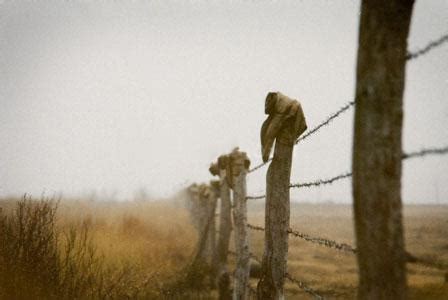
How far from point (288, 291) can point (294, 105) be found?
4962 mm

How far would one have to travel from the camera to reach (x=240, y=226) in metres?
3.73

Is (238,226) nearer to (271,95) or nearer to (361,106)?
(271,95)

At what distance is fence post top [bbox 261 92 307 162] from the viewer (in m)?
2.37

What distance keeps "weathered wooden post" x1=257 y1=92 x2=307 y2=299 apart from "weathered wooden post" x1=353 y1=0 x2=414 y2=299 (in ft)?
3.63

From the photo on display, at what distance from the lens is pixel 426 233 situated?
19.2 meters

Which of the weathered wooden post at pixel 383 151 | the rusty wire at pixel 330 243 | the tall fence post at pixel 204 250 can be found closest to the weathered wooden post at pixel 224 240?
the tall fence post at pixel 204 250

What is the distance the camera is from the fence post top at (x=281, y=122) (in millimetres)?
2367

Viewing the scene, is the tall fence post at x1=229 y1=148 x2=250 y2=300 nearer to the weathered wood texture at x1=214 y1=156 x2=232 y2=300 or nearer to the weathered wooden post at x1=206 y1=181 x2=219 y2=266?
the weathered wood texture at x1=214 y1=156 x2=232 y2=300

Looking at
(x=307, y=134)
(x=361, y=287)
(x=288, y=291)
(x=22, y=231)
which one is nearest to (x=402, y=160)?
(x=361, y=287)

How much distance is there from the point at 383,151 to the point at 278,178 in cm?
121

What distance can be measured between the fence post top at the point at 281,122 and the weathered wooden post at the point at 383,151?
109 cm

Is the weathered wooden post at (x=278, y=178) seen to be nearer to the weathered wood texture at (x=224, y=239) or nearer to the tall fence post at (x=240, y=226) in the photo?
the tall fence post at (x=240, y=226)

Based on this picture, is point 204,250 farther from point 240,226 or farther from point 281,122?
point 281,122

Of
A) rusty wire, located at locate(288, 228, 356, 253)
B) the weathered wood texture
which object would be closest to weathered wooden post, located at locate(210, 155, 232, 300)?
the weathered wood texture
